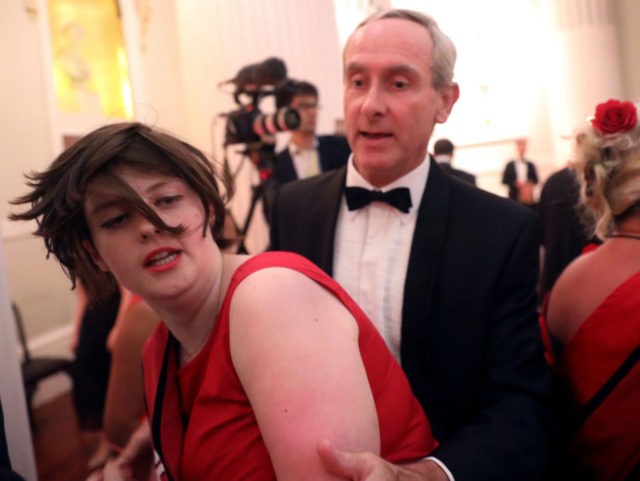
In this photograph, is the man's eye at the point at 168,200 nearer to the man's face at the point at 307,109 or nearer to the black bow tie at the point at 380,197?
the black bow tie at the point at 380,197

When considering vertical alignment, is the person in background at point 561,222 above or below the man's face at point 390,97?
below

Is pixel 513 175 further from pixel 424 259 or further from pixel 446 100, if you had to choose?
pixel 424 259

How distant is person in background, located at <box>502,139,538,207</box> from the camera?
645 centimetres

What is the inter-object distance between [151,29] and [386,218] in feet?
15.2

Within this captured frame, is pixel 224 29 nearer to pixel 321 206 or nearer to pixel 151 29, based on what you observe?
pixel 151 29

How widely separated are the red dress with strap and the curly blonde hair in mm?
195

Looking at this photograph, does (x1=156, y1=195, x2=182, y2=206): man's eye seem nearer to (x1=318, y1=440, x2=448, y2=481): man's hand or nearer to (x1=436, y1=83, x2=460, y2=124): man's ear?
(x1=318, y1=440, x2=448, y2=481): man's hand

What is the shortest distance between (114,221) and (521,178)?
6459mm

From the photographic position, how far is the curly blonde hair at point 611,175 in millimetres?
1459

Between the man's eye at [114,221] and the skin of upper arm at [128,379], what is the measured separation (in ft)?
2.26

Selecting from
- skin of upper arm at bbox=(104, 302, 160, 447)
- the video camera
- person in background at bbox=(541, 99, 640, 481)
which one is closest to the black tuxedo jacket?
the video camera

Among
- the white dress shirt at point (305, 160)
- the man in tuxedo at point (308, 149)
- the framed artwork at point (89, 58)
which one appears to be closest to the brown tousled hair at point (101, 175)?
the man in tuxedo at point (308, 149)

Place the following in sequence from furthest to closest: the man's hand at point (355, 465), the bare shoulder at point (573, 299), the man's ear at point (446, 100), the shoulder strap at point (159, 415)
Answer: the man's ear at point (446, 100) → the bare shoulder at point (573, 299) → the shoulder strap at point (159, 415) → the man's hand at point (355, 465)

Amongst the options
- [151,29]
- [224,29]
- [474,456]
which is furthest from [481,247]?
[151,29]
